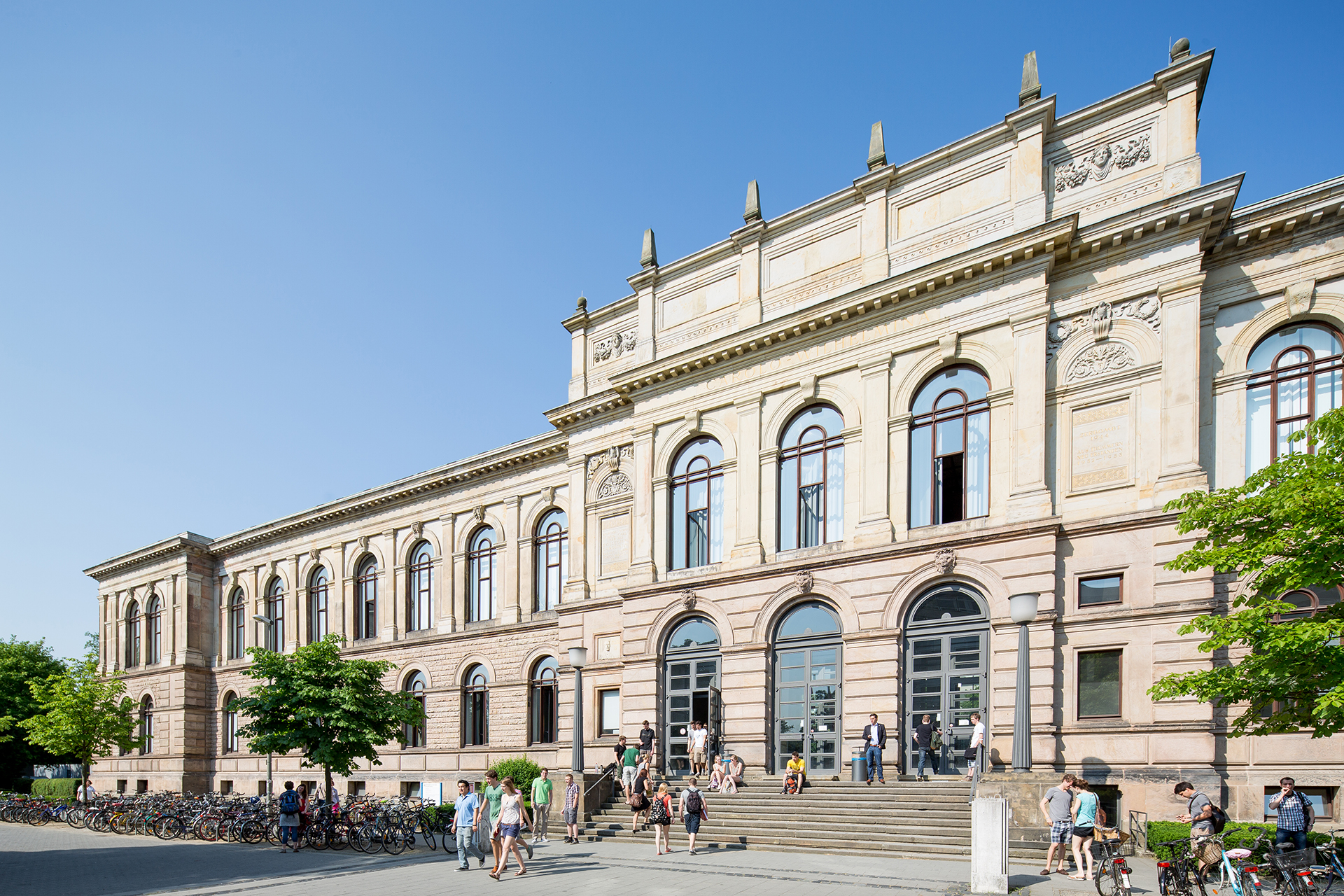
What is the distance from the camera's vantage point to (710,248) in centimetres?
3011

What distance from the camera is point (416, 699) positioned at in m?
40.2

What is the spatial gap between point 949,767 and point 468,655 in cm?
2175

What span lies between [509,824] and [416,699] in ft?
79.3

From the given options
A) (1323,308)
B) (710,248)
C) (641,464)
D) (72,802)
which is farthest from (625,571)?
(72,802)

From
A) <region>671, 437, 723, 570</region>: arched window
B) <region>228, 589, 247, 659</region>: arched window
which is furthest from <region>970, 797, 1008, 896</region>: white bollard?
<region>228, 589, 247, 659</region>: arched window

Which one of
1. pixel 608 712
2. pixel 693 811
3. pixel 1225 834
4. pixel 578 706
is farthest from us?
pixel 608 712

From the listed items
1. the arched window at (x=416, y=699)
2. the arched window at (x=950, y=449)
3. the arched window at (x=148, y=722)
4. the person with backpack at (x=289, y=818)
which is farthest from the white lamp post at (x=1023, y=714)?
the arched window at (x=148, y=722)

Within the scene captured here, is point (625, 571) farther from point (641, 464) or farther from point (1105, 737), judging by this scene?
point (1105, 737)

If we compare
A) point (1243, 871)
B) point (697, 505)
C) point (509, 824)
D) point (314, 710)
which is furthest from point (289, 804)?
point (1243, 871)

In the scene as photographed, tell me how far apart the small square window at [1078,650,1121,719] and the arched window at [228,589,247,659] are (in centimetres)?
4366

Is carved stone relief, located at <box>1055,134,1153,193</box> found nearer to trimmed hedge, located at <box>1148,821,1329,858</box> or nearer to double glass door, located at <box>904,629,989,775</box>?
double glass door, located at <box>904,629,989,775</box>

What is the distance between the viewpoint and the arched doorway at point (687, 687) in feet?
90.6

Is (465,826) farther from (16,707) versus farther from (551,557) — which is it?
(16,707)

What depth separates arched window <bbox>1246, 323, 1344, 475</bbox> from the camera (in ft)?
66.5
